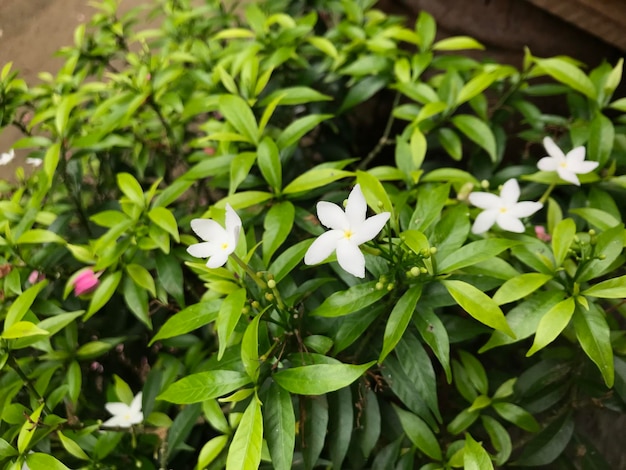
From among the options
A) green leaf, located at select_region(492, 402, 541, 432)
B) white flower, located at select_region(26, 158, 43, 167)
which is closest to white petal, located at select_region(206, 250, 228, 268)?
green leaf, located at select_region(492, 402, 541, 432)

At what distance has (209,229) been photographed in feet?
2.43

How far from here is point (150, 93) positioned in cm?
119

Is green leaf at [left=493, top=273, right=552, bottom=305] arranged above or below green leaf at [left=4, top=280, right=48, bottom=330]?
above

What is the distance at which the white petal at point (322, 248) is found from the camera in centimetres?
66

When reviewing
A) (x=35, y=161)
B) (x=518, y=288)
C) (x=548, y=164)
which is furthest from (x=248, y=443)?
(x=35, y=161)

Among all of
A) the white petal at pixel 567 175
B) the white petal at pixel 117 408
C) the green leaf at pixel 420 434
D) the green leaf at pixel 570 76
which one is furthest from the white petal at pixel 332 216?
the green leaf at pixel 570 76

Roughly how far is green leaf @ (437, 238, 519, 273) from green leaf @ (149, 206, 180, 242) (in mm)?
A: 513

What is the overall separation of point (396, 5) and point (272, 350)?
1.50 meters

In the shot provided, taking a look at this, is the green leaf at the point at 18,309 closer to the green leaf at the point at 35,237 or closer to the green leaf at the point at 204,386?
the green leaf at the point at 35,237

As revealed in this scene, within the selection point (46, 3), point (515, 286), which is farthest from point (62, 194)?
point (515, 286)

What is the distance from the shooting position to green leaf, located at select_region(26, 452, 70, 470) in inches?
30.2

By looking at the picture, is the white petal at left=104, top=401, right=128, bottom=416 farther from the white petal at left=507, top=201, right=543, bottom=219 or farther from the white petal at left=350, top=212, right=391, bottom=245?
the white petal at left=507, top=201, right=543, bottom=219

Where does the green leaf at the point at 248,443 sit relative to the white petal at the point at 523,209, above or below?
below

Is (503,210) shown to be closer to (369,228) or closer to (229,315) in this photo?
(369,228)
